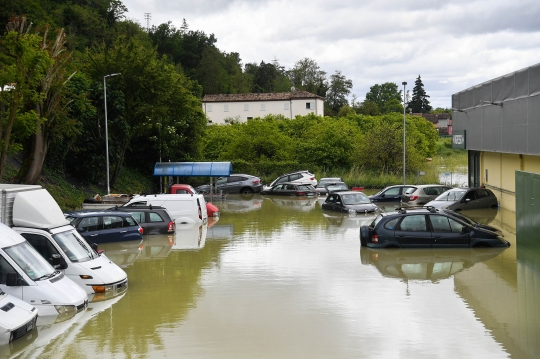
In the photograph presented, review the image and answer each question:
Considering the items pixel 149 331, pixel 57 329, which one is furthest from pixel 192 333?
pixel 57 329

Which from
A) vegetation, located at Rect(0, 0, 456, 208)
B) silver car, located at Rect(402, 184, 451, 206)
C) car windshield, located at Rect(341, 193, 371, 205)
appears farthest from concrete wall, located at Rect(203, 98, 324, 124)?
car windshield, located at Rect(341, 193, 371, 205)

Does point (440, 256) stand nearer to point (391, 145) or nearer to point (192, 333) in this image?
point (192, 333)

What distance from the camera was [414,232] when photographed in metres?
22.2

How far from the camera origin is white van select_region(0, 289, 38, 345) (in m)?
11.7

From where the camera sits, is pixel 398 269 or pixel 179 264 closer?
pixel 398 269

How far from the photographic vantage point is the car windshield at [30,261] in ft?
44.9

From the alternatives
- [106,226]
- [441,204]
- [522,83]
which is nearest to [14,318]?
[106,226]

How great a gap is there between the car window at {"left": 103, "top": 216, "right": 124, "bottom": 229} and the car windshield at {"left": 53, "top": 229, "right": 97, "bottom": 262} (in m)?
6.94

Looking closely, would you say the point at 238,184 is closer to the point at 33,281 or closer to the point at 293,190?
the point at 293,190

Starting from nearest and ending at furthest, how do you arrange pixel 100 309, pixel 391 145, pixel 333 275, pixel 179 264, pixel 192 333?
pixel 192 333, pixel 100 309, pixel 333 275, pixel 179 264, pixel 391 145

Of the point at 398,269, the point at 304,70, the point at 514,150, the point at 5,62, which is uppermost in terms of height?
the point at 304,70

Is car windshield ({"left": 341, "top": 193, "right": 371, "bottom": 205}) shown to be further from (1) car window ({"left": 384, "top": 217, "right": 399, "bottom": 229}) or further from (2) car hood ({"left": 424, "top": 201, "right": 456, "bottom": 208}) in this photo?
(1) car window ({"left": 384, "top": 217, "right": 399, "bottom": 229})

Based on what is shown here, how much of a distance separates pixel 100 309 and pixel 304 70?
12511cm

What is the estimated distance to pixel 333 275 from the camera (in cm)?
1855
